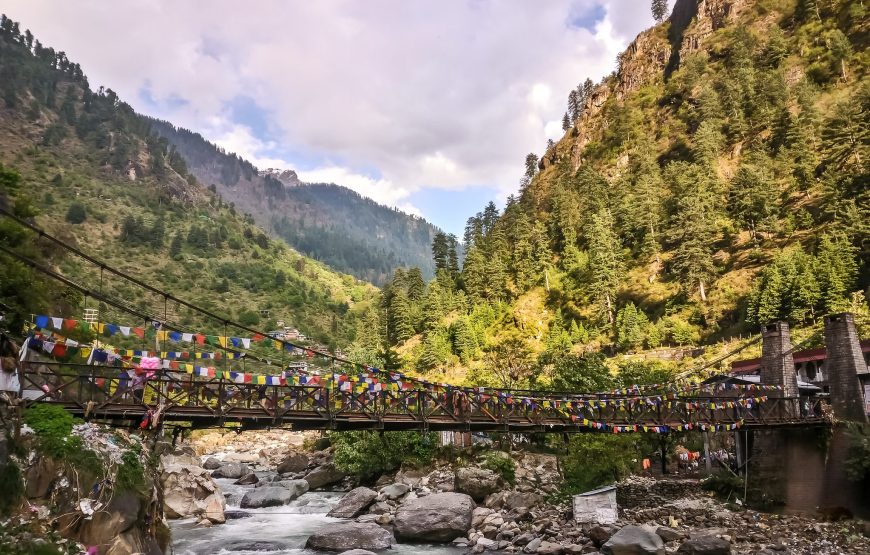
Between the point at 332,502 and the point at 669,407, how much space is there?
17.2 meters

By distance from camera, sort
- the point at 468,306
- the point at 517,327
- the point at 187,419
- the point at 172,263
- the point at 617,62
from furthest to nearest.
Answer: the point at 617,62, the point at 172,263, the point at 468,306, the point at 517,327, the point at 187,419

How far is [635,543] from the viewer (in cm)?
1739

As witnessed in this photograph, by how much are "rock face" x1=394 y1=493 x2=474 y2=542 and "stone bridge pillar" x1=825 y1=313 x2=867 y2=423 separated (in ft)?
47.7

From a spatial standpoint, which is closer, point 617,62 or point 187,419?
point 187,419

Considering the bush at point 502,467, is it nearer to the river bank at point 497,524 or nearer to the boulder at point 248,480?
the river bank at point 497,524

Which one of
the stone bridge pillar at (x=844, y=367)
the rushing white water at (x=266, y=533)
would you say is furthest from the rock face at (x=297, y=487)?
the stone bridge pillar at (x=844, y=367)

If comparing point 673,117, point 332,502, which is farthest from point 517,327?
point 673,117

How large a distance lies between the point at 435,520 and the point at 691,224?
45.8m

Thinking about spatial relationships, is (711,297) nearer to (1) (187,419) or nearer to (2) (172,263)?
(1) (187,419)

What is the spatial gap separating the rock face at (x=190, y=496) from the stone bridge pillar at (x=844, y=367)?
2521 cm

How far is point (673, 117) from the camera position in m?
94.1

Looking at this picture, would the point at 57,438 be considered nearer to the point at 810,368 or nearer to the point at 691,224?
the point at 810,368

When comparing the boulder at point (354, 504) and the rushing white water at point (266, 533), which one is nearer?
the rushing white water at point (266, 533)

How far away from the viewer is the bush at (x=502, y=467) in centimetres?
2738
